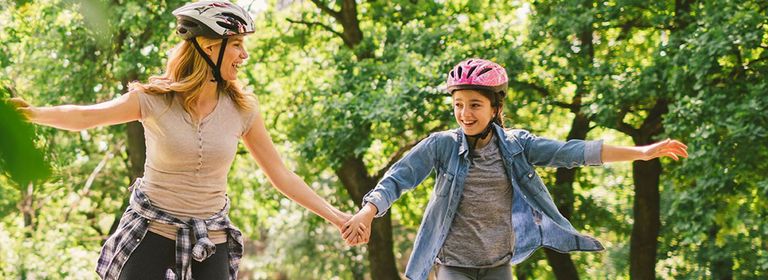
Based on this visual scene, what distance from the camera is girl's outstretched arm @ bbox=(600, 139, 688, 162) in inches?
167

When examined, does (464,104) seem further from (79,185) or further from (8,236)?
(79,185)

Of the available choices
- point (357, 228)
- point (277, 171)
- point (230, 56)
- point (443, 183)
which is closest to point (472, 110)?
point (443, 183)

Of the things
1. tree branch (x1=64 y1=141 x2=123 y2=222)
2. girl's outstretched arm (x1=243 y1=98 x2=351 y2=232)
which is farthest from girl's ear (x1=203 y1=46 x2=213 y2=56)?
tree branch (x1=64 y1=141 x2=123 y2=222)

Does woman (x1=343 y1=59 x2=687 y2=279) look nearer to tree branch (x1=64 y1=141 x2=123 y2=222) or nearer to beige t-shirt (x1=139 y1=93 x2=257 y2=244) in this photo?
beige t-shirt (x1=139 y1=93 x2=257 y2=244)

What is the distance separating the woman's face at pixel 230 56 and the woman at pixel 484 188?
36.8 inches

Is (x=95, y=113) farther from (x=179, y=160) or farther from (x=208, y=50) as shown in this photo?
(x=208, y=50)

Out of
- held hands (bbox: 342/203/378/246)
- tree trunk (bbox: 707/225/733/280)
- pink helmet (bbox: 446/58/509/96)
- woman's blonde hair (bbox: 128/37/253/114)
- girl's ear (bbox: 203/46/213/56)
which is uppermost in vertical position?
pink helmet (bbox: 446/58/509/96)

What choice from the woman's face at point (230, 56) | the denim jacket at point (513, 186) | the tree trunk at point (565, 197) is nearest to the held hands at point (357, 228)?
the denim jacket at point (513, 186)

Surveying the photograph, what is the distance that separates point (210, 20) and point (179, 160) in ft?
1.70

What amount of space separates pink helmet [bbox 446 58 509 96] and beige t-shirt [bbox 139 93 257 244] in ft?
4.50

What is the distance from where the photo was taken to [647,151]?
4.24 metres

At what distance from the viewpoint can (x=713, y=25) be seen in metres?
10.2

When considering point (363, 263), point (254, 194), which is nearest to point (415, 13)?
point (254, 194)

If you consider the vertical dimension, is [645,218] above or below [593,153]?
below
